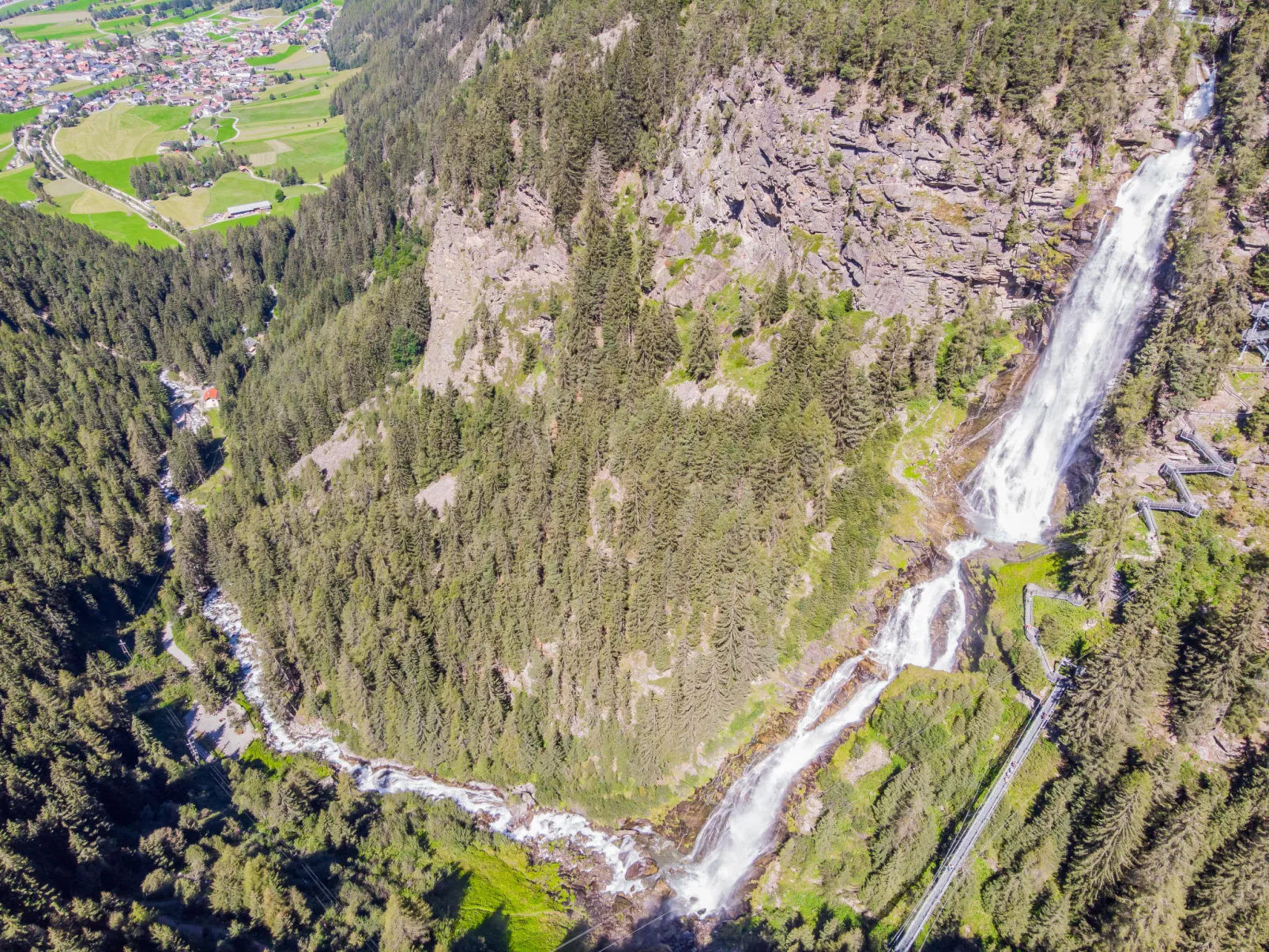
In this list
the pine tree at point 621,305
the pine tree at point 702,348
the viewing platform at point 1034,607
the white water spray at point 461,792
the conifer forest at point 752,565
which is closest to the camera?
the conifer forest at point 752,565

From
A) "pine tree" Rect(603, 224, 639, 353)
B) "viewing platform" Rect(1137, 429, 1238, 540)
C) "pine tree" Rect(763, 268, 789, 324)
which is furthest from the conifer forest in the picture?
"pine tree" Rect(763, 268, 789, 324)

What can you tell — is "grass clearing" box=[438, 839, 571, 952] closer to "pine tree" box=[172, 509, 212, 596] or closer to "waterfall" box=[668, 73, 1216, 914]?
"waterfall" box=[668, 73, 1216, 914]

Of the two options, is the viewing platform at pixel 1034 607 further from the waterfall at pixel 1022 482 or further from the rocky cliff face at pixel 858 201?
the rocky cliff face at pixel 858 201

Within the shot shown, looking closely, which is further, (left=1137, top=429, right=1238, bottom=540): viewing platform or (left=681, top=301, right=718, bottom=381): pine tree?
(left=681, top=301, right=718, bottom=381): pine tree

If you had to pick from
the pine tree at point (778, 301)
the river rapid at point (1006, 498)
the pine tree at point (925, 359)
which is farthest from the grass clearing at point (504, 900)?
the pine tree at point (778, 301)

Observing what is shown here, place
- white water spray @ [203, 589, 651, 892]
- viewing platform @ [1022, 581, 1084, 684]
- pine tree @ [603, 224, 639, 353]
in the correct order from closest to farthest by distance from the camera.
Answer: viewing platform @ [1022, 581, 1084, 684] → white water spray @ [203, 589, 651, 892] → pine tree @ [603, 224, 639, 353]

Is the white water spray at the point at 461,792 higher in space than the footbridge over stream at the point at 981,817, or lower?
lower
